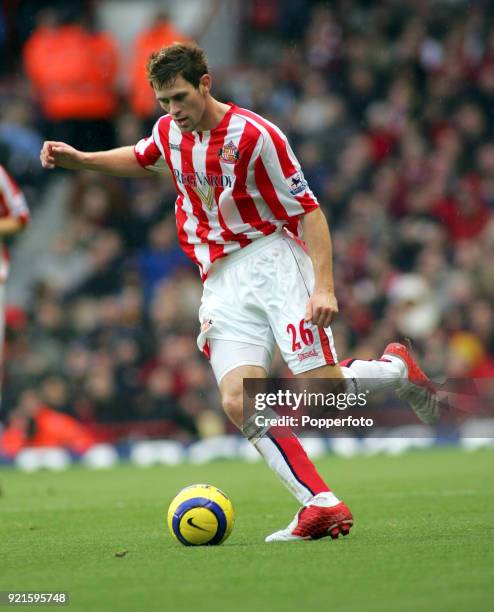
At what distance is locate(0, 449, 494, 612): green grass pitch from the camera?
4758 millimetres

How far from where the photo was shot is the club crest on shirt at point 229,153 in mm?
6734

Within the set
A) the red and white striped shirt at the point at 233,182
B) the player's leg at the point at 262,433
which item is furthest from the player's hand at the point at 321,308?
the red and white striped shirt at the point at 233,182

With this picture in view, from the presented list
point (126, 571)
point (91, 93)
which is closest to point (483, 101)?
point (91, 93)

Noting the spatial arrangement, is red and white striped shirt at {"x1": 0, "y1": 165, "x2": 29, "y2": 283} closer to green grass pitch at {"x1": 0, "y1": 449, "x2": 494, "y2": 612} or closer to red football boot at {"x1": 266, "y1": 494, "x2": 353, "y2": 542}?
green grass pitch at {"x1": 0, "y1": 449, "x2": 494, "y2": 612}

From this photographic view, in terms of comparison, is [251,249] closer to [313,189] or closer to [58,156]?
[58,156]

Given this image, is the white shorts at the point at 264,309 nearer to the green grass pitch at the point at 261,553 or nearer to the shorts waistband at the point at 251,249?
the shorts waistband at the point at 251,249

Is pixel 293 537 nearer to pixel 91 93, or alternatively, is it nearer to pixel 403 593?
pixel 403 593

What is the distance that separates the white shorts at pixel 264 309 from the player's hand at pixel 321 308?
153mm

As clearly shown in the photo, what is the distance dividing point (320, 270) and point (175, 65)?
123 centimetres

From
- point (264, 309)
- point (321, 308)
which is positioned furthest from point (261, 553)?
point (264, 309)

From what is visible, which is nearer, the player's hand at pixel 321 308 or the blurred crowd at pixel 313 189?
the player's hand at pixel 321 308

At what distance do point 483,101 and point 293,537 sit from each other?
13280mm

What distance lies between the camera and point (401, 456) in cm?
1427

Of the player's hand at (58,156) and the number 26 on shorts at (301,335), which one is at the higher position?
the player's hand at (58,156)
